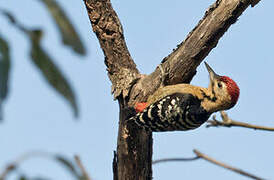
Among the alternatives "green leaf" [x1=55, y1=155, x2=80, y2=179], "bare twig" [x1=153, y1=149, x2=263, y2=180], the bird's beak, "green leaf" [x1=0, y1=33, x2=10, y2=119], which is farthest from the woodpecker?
"green leaf" [x1=0, y1=33, x2=10, y2=119]

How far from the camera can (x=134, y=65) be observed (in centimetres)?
498

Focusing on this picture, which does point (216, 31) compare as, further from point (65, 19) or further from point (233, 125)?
point (65, 19)

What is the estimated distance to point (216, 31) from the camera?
443cm

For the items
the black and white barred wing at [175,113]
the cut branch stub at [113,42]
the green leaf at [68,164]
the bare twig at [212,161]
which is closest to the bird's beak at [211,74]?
the black and white barred wing at [175,113]

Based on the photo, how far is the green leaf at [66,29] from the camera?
0.74m

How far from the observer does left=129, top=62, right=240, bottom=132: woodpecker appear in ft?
15.4

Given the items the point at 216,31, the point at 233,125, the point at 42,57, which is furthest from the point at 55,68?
the point at 216,31

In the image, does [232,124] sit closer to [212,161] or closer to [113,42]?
[212,161]

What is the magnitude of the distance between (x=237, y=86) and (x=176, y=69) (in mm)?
904

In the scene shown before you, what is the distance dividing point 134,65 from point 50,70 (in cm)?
425

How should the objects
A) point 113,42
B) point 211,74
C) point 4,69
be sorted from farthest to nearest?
1. point 211,74
2. point 113,42
3. point 4,69

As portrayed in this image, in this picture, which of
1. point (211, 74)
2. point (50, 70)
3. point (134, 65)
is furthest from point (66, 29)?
point (211, 74)

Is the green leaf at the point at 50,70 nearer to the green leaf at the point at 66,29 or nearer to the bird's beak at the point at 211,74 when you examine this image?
A: the green leaf at the point at 66,29

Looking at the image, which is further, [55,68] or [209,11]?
[209,11]
